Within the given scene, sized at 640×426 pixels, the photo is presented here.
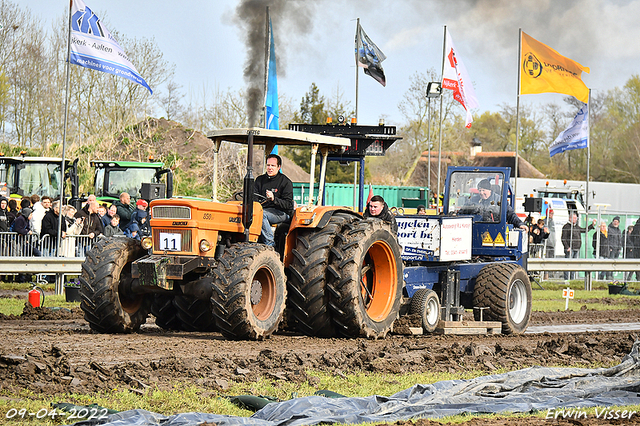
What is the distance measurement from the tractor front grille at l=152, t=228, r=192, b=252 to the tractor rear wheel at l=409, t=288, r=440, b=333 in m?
3.80

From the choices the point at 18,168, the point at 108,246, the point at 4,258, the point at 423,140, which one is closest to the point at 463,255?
the point at 108,246

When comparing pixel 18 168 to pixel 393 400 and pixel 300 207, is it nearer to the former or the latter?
pixel 300 207

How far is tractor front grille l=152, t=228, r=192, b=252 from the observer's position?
384 inches

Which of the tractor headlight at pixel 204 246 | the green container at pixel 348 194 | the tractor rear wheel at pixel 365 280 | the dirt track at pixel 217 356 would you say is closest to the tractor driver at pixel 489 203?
the dirt track at pixel 217 356

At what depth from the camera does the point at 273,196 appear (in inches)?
412

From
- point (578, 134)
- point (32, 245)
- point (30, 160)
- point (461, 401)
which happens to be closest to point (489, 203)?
point (461, 401)

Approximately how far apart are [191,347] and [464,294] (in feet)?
19.4

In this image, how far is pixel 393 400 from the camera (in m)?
6.58

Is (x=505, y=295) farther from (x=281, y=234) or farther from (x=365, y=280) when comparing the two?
(x=281, y=234)

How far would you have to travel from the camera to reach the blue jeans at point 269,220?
10.4 metres

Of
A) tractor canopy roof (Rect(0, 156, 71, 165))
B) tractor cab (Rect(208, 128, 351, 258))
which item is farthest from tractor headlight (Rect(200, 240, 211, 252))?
tractor canopy roof (Rect(0, 156, 71, 165))

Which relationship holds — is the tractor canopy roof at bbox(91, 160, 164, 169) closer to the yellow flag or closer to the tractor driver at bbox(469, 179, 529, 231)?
the yellow flag

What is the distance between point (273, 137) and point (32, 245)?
8.01 m

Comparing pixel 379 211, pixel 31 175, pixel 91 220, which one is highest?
pixel 31 175
